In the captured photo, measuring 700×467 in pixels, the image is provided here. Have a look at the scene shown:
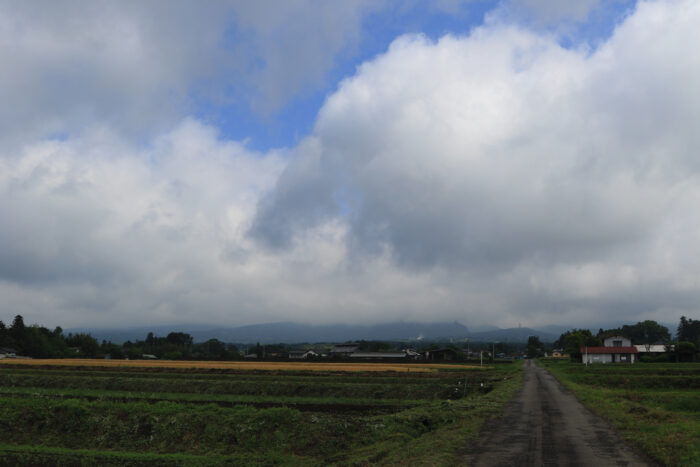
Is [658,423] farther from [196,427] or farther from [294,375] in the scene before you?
[294,375]

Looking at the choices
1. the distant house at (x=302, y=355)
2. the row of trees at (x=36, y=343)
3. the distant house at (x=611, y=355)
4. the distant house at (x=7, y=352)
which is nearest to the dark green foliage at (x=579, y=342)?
the distant house at (x=611, y=355)

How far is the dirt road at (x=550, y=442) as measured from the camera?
1602 cm

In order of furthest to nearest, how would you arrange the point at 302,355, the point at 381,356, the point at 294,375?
1. the point at 302,355
2. the point at 381,356
3. the point at 294,375

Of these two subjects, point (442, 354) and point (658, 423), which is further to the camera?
point (442, 354)

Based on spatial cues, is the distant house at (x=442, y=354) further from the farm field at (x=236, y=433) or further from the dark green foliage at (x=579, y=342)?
the farm field at (x=236, y=433)

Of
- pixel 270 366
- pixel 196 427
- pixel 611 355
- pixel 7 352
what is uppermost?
pixel 196 427

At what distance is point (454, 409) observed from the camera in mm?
28125

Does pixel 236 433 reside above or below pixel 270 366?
above

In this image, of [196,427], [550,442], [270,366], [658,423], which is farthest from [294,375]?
[550,442]

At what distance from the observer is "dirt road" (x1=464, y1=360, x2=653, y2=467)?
16.0 metres

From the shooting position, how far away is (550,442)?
19.0 m

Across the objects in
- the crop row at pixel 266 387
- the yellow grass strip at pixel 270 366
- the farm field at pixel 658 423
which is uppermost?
the farm field at pixel 658 423

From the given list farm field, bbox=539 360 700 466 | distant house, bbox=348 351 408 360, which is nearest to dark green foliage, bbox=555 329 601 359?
distant house, bbox=348 351 408 360

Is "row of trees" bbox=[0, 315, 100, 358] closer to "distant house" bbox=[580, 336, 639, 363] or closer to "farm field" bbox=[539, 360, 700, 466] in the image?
"distant house" bbox=[580, 336, 639, 363]
